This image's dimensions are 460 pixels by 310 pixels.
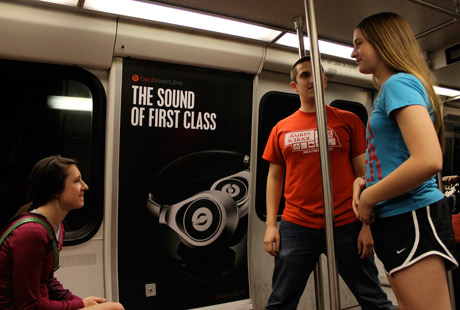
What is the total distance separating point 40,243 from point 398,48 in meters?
1.51

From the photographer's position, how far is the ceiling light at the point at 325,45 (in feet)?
9.31

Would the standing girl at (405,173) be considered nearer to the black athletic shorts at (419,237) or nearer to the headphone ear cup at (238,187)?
the black athletic shorts at (419,237)

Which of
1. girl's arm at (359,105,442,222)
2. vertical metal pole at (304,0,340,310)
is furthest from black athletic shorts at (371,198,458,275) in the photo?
vertical metal pole at (304,0,340,310)

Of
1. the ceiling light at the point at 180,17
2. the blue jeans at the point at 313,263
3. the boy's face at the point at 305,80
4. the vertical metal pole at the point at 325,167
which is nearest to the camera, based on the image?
the vertical metal pole at the point at 325,167

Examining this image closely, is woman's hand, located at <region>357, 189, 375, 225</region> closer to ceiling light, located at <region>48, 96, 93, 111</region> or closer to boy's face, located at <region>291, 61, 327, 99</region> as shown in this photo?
boy's face, located at <region>291, 61, 327, 99</region>

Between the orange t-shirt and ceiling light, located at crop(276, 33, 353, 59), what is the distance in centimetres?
115

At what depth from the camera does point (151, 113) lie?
265 cm

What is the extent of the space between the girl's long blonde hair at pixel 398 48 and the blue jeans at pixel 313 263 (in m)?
0.78

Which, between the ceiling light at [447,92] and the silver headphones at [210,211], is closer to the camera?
the silver headphones at [210,211]

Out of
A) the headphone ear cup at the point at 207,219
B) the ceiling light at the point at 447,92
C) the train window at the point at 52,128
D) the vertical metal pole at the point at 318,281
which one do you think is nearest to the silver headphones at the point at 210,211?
the headphone ear cup at the point at 207,219

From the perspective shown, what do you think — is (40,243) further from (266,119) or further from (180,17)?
(266,119)

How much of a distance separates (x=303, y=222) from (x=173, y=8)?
1668mm

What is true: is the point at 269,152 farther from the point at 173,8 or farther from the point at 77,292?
the point at 77,292

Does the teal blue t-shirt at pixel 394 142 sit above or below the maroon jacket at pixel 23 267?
above
